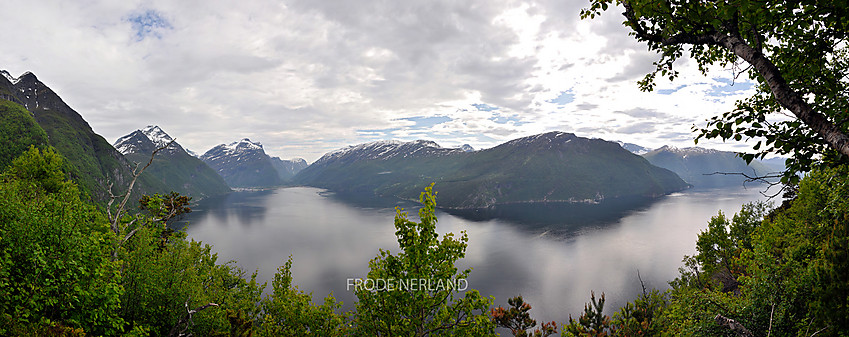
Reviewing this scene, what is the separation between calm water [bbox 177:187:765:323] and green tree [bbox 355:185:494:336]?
6558 centimetres

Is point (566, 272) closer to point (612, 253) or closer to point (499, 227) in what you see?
point (612, 253)

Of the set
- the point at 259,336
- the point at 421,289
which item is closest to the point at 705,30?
the point at 421,289

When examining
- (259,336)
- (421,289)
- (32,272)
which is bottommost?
(259,336)

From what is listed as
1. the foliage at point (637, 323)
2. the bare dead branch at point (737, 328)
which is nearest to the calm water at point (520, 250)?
the foliage at point (637, 323)

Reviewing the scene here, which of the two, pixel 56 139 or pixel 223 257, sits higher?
pixel 56 139

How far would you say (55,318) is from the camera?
42.8 ft

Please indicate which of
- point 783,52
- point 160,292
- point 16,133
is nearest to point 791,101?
point 783,52

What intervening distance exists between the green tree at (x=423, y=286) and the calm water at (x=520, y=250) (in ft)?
215

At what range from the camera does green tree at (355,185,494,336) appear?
11.5 meters

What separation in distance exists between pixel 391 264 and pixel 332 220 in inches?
7355

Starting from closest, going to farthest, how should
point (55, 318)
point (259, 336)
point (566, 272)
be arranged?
point (55, 318)
point (259, 336)
point (566, 272)

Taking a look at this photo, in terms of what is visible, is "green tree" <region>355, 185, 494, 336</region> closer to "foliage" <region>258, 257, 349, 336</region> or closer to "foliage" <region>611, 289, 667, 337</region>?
"foliage" <region>258, 257, 349, 336</region>

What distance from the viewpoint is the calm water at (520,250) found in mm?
82938

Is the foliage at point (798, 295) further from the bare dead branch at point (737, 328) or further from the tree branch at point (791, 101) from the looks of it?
the tree branch at point (791, 101)
